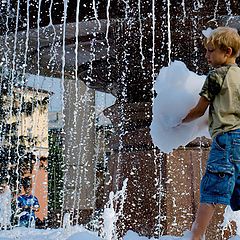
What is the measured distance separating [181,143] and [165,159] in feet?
5.31

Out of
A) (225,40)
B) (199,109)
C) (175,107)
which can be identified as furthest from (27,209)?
(225,40)

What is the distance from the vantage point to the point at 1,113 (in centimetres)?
1616

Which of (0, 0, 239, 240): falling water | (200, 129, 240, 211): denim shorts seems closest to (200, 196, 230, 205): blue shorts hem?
(200, 129, 240, 211): denim shorts

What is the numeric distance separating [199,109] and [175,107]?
22 centimetres

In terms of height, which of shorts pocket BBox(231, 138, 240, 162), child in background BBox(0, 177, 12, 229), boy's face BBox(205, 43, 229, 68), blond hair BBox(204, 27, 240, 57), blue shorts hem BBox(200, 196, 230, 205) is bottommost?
child in background BBox(0, 177, 12, 229)

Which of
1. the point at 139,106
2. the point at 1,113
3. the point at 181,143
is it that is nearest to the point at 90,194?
the point at 1,113

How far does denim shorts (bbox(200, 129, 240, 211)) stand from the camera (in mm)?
2854

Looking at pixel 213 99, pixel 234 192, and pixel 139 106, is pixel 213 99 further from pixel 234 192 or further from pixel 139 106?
pixel 139 106

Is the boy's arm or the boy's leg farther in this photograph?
the boy's arm

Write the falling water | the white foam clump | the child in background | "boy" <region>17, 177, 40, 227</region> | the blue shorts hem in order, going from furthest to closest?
the child in background → "boy" <region>17, 177, 40, 227</region> → the falling water → the white foam clump → the blue shorts hem

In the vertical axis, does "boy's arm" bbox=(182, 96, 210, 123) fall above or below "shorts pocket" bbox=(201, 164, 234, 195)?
above

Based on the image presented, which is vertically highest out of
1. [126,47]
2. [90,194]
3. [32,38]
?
[32,38]

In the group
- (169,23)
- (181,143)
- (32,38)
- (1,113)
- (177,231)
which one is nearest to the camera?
(181,143)

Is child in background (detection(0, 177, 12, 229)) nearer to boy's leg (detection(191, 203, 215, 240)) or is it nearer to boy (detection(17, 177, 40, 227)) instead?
boy (detection(17, 177, 40, 227))
